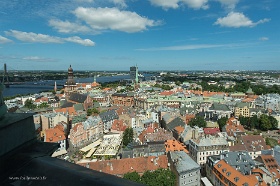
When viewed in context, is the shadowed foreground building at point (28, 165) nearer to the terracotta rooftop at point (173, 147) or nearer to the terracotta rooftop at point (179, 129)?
the terracotta rooftop at point (173, 147)

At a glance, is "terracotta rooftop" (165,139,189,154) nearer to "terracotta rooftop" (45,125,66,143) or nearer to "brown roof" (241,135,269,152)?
"brown roof" (241,135,269,152)

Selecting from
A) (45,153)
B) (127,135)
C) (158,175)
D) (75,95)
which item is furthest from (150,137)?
(75,95)

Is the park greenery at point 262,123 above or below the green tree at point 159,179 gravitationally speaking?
below

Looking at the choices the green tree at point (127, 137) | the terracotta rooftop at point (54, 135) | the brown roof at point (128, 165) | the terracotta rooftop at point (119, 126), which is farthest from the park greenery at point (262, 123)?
the terracotta rooftop at point (54, 135)

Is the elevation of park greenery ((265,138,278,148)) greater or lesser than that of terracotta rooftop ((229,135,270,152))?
lesser

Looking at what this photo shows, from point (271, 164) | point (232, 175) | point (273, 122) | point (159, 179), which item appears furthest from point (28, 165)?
point (273, 122)

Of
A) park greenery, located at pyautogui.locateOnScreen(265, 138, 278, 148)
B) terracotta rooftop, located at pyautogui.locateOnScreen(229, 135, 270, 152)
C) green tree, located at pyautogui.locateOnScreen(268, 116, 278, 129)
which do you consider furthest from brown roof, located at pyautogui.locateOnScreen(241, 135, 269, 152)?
green tree, located at pyautogui.locateOnScreen(268, 116, 278, 129)

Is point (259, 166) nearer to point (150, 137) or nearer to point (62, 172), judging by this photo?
point (150, 137)
